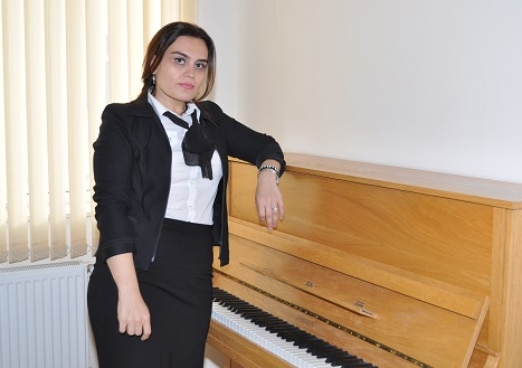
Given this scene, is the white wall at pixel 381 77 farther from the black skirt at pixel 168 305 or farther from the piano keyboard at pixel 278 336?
the black skirt at pixel 168 305

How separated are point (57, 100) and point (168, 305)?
4.31 feet

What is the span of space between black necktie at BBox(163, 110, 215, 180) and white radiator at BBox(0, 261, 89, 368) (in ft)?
4.12

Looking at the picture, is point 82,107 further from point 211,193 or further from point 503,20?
point 503,20

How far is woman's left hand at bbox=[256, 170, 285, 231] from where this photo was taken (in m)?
1.99

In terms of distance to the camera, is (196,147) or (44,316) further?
(44,316)

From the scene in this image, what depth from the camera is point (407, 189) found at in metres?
1.81

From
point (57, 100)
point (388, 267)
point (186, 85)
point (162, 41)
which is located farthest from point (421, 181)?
point (57, 100)

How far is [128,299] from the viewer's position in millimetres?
1702

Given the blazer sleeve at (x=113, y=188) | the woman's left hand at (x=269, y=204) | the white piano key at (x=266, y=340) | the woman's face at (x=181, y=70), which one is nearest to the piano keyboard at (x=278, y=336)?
the white piano key at (x=266, y=340)

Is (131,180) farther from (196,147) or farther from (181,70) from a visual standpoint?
(181,70)

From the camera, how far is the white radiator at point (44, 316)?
283cm

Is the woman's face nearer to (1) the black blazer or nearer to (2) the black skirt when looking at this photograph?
(1) the black blazer

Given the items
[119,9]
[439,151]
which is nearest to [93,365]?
[119,9]

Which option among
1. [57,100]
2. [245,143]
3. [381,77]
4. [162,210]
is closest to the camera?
[162,210]
